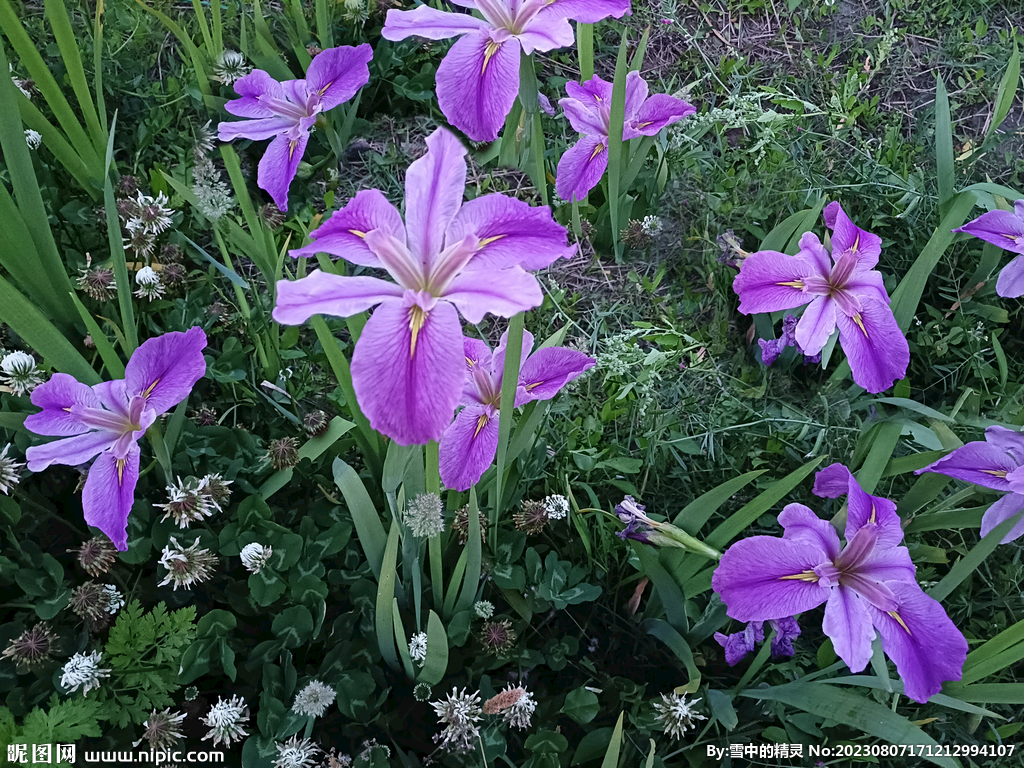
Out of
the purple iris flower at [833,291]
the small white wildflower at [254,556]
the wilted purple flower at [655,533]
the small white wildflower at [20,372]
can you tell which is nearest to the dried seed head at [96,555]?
the small white wildflower at [254,556]

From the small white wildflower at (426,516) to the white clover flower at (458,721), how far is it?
372 millimetres

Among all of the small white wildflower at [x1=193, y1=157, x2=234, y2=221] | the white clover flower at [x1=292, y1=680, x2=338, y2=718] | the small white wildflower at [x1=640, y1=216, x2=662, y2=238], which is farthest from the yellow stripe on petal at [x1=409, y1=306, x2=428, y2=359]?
the small white wildflower at [x1=640, y1=216, x2=662, y2=238]

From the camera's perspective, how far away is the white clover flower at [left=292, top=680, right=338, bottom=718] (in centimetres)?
135

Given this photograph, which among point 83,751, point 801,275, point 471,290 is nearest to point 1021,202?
point 801,275

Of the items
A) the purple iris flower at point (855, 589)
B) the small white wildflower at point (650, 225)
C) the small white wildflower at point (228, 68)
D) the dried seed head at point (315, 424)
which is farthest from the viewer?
the small white wildflower at point (650, 225)

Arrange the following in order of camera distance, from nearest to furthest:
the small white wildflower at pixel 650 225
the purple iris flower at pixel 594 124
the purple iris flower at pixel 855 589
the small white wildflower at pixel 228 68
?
1. the purple iris flower at pixel 855 589
2. the purple iris flower at pixel 594 124
3. the small white wildflower at pixel 228 68
4. the small white wildflower at pixel 650 225

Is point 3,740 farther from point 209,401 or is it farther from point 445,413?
point 445,413

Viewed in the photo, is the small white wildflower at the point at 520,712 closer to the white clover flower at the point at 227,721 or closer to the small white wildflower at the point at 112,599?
the white clover flower at the point at 227,721

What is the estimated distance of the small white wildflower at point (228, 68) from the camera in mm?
2223

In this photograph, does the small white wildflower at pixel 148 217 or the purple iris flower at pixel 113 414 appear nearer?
the purple iris flower at pixel 113 414

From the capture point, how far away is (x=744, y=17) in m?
3.06

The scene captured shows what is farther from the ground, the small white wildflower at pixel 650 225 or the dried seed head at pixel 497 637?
the small white wildflower at pixel 650 225

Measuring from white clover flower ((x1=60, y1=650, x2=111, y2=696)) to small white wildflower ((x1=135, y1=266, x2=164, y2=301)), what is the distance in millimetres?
899

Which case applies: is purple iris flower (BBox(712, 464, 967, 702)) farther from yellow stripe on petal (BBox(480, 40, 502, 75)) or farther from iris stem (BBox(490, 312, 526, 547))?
yellow stripe on petal (BBox(480, 40, 502, 75))
